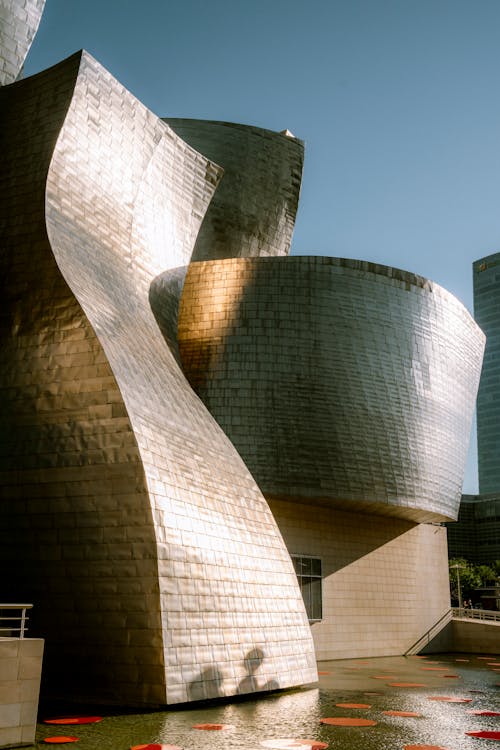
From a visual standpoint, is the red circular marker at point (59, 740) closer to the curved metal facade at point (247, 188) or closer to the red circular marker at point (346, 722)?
the red circular marker at point (346, 722)

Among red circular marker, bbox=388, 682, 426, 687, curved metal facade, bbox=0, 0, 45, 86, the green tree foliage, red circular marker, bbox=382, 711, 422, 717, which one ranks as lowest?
red circular marker, bbox=388, 682, 426, 687

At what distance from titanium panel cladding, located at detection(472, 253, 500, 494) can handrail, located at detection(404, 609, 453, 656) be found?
94.5 m

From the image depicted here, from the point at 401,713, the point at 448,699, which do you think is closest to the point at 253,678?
the point at 401,713

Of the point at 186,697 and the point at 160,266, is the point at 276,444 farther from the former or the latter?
the point at 186,697

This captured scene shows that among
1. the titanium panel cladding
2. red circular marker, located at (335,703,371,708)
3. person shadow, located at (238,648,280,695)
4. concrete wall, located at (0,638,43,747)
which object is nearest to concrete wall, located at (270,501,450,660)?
person shadow, located at (238,648,280,695)

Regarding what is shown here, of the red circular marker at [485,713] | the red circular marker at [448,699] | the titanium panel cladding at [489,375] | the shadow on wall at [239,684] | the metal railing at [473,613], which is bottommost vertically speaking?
the red circular marker at [448,699]

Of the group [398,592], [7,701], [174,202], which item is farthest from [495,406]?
[7,701]

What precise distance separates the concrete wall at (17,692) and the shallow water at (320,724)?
0.30m

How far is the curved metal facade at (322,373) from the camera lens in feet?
60.0

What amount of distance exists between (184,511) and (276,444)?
7.63 m

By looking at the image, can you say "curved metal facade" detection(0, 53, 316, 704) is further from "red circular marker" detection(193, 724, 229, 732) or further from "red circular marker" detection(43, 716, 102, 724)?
"red circular marker" detection(193, 724, 229, 732)

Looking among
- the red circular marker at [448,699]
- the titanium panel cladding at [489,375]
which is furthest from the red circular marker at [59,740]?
the titanium panel cladding at [489,375]

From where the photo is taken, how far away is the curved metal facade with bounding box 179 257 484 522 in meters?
18.3

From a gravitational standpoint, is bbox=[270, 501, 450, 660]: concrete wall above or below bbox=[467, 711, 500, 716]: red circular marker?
above
